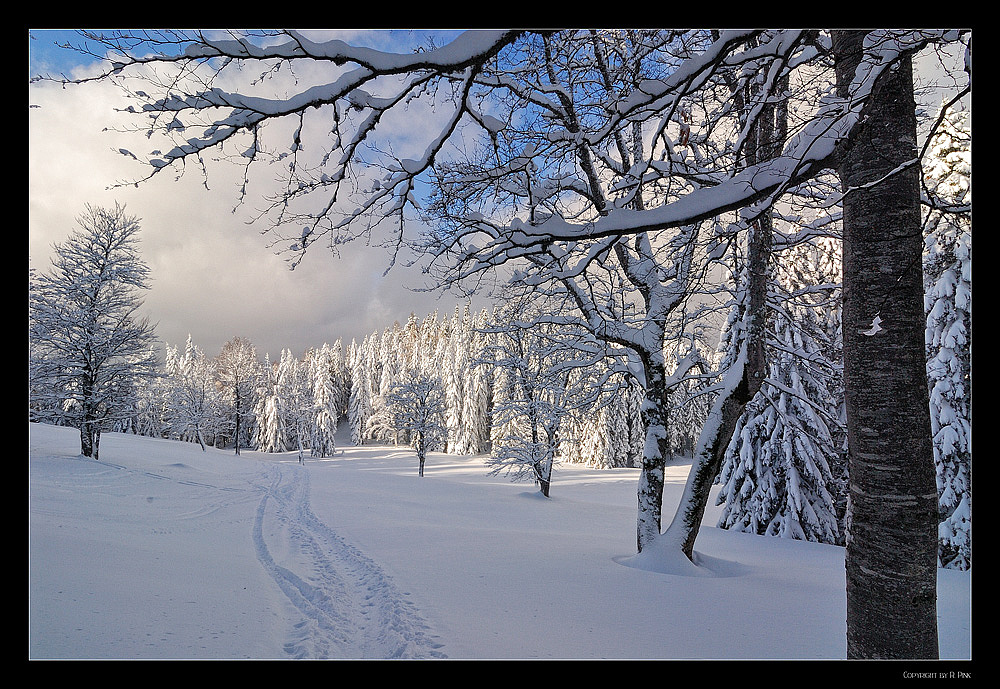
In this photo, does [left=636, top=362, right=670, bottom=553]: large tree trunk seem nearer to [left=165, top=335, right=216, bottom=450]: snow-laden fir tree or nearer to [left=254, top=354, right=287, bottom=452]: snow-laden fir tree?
[left=165, top=335, right=216, bottom=450]: snow-laden fir tree

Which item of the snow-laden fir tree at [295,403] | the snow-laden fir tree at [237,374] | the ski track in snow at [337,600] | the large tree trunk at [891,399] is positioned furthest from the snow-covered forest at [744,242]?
the snow-laden fir tree at [295,403]

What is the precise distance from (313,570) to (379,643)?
10.9 ft

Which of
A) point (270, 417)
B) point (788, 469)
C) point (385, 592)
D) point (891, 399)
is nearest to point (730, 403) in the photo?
point (891, 399)

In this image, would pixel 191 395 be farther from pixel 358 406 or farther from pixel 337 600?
pixel 337 600

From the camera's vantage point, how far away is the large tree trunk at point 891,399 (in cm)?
290

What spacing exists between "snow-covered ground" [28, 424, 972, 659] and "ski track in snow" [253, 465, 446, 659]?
3 centimetres

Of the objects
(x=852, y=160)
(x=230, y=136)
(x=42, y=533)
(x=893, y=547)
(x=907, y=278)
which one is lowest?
(x=42, y=533)

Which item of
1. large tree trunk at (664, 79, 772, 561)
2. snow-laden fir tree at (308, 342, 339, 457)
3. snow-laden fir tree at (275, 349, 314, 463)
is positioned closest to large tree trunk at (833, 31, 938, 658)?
large tree trunk at (664, 79, 772, 561)

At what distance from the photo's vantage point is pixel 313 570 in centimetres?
700

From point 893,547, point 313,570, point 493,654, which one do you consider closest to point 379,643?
point 493,654

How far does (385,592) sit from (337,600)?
1.86ft

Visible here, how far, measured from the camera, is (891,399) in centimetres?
293

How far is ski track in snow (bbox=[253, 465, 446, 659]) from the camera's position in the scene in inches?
161
